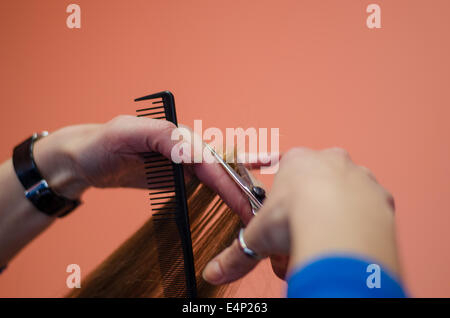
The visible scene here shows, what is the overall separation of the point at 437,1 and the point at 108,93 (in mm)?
1240

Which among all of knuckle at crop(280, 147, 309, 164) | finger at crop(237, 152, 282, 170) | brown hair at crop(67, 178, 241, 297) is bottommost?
brown hair at crop(67, 178, 241, 297)

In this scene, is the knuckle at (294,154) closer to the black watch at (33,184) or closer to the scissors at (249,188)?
the scissors at (249,188)

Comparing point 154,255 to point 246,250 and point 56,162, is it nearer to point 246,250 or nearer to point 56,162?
point 56,162

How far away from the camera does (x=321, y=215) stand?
33cm

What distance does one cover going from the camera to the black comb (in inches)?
26.6

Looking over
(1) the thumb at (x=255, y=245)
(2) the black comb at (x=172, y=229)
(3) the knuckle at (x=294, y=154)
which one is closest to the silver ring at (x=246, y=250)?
(1) the thumb at (x=255, y=245)

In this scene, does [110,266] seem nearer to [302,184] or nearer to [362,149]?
[302,184]

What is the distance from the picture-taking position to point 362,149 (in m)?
1.27

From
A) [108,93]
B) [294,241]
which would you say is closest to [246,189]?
[294,241]

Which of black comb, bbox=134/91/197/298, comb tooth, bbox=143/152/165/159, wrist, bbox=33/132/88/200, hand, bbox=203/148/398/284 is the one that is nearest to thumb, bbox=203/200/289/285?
hand, bbox=203/148/398/284

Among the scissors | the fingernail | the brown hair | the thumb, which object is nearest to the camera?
the thumb

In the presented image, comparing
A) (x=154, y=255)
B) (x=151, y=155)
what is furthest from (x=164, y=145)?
(x=154, y=255)

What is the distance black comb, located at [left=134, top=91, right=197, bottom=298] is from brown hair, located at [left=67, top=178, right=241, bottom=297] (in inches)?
1.1

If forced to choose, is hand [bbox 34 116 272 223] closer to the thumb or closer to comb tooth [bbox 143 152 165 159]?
comb tooth [bbox 143 152 165 159]
